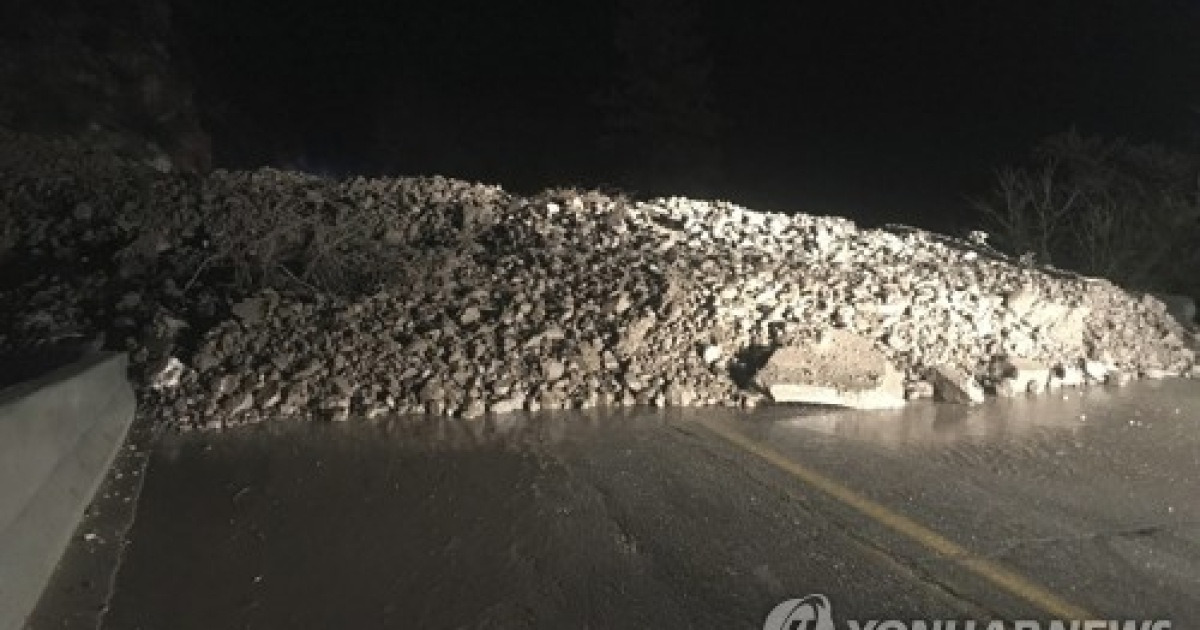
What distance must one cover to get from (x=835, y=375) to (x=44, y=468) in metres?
5.67

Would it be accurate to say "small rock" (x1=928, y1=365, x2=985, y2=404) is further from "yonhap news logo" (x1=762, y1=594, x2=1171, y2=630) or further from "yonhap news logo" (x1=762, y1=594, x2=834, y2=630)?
"yonhap news logo" (x1=762, y1=594, x2=834, y2=630)

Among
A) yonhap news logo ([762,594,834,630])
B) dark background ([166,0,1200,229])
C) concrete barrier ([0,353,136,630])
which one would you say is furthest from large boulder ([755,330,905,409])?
dark background ([166,0,1200,229])

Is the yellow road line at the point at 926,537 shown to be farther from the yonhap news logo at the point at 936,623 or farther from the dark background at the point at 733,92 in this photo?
the dark background at the point at 733,92

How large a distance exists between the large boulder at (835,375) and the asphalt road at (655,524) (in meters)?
0.40

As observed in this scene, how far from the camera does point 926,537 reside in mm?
5004

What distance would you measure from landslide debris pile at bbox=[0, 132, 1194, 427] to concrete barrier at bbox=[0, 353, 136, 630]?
4.19ft

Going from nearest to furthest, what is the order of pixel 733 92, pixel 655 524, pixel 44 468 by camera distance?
pixel 44 468, pixel 655 524, pixel 733 92

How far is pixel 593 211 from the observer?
438 inches

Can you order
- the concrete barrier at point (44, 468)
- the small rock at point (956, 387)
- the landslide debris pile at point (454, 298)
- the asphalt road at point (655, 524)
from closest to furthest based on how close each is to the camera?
the concrete barrier at point (44, 468), the asphalt road at point (655, 524), the landslide debris pile at point (454, 298), the small rock at point (956, 387)

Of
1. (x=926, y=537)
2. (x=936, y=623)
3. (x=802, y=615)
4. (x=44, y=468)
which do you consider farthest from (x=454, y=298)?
(x=936, y=623)

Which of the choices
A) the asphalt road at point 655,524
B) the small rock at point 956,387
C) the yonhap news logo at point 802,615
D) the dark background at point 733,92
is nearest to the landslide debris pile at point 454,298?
the small rock at point 956,387

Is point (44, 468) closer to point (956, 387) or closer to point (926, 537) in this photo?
point (926, 537)

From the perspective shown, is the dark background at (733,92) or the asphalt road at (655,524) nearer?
the asphalt road at (655,524)

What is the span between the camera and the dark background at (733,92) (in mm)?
28375
